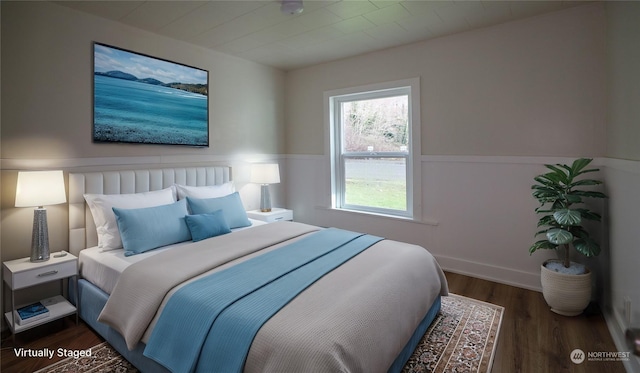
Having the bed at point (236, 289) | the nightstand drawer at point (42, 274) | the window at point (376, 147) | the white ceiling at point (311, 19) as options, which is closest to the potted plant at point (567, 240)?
the bed at point (236, 289)

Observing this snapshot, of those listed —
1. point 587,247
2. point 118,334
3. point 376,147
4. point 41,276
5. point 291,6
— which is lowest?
point 118,334

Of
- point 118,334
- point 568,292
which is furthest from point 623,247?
point 118,334

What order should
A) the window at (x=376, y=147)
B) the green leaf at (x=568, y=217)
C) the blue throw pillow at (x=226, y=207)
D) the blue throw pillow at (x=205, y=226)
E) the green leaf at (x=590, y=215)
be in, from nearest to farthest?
1. the green leaf at (x=568, y=217)
2. the green leaf at (x=590, y=215)
3. the blue throw pillow at (x=205, y=226)
4. the blue throw pillow at (x=226, y=207)
5. the window at (x=376, y=147)

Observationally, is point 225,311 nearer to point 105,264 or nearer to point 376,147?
point 105,264

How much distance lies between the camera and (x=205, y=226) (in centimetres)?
274

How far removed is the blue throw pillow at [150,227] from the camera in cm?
243

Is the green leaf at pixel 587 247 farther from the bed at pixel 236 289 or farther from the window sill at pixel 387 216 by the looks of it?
the window sill at pixel 387 216

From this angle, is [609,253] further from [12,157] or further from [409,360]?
[12,157]

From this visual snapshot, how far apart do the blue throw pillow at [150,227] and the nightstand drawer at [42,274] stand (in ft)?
1.22

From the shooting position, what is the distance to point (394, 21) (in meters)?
2.93

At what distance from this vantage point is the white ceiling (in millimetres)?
2594

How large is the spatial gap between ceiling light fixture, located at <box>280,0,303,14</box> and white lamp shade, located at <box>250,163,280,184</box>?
6.24ft

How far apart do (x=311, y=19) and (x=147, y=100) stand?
5.64ft

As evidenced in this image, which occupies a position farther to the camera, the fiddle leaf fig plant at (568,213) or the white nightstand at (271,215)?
the white nightstand at (271,215)
